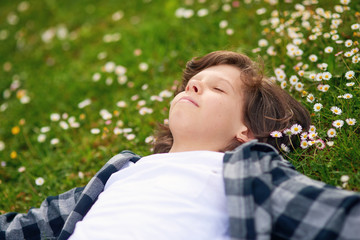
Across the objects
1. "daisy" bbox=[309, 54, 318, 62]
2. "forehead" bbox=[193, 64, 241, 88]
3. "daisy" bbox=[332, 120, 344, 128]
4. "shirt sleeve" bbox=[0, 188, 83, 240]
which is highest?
"forehead" bbox=[193, 64, 241, 88]

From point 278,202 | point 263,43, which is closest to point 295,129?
point 278,202

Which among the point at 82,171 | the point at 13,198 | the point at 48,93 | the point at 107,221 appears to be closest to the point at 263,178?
the point at 107,221

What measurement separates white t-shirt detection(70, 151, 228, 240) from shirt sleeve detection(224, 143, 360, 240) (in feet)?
0.29

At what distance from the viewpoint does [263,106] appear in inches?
80.5

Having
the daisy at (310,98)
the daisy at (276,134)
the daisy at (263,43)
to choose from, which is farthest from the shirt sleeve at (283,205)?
the daisy at (263,43)

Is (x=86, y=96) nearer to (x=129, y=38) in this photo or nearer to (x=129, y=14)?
(x=129, y=38)

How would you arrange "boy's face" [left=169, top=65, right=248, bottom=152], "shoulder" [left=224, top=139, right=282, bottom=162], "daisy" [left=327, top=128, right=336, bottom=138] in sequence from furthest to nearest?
"daisy" [left=327, top=128, right=336, bottom=138]
"boy's face" [left=169, top=65, right=248, bottom=152]
"shoulder" [left=224, top=139, right=282, bottom=162]

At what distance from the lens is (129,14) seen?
4.53m

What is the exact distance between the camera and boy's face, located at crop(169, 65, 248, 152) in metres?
1.83

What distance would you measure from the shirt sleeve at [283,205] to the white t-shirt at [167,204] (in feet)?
0.29

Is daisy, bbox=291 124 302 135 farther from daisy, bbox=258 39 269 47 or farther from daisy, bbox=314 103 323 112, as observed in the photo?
daisy, bbox=258 39 269 47

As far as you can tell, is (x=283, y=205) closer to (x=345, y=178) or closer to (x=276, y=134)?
(x=345, y=178)

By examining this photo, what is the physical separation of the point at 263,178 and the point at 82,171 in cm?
156

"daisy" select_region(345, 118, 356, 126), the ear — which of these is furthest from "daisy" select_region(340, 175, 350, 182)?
the ear
